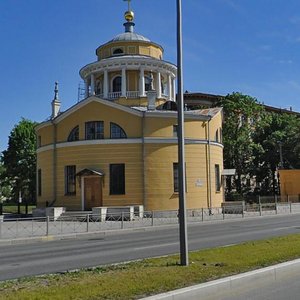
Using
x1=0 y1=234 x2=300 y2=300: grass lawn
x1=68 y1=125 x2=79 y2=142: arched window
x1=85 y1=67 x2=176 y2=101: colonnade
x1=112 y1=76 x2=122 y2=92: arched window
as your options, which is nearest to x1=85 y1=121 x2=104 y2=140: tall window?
x1=68 y1=125 x2=79 y2=142: arched window

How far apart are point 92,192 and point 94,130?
16.9ft

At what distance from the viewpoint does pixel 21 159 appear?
70.6 metres

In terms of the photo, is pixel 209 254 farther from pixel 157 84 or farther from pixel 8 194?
pixel 8 194

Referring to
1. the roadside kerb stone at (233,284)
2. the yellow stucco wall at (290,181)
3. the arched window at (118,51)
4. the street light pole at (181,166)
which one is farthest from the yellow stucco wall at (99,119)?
the roadside kerb stone at (233,284)

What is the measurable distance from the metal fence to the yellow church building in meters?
1.98

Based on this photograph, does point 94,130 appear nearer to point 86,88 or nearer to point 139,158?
point 139,158

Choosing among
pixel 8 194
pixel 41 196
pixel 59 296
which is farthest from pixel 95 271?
pixel 8 194

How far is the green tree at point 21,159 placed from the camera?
6981 cm

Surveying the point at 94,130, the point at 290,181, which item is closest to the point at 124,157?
the point at 94,130

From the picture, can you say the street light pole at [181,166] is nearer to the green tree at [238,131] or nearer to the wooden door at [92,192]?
the wooden door at [92,192]

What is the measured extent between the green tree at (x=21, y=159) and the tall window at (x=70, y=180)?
100.0 feet

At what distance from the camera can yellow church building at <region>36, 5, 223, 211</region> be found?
37.7m

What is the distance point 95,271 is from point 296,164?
59893mm

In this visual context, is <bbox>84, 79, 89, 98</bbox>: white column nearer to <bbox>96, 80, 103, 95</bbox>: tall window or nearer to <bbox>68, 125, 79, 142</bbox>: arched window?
<bbox>96, 80, 103, 95</bbox>: tall window
